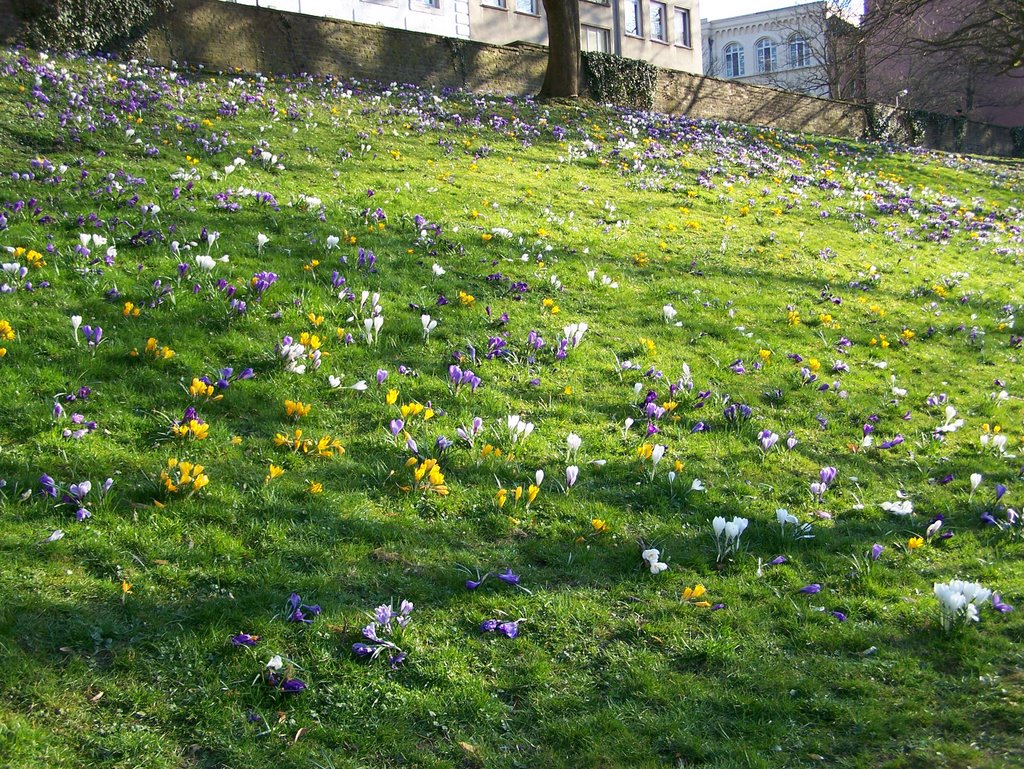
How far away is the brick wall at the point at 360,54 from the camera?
55.4 feet

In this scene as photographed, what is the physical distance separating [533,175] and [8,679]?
1183cm

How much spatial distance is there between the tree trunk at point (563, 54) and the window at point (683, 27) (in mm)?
36005

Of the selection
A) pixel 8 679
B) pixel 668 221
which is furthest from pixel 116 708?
pixel 668 221

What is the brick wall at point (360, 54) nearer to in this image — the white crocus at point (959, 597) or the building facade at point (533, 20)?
the building facade at point (533, 20)

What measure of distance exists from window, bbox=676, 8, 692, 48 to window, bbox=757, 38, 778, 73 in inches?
1027

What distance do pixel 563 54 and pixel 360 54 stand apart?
18.6ft

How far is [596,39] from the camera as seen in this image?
160ft

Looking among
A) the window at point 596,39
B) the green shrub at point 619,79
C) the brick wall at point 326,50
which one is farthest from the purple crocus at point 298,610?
the window at point 596,39

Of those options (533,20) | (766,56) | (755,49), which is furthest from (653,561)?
(755,49)

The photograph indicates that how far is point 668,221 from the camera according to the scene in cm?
1227

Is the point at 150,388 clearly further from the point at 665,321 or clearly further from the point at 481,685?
the point at 665,321

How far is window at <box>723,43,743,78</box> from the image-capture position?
78.4m

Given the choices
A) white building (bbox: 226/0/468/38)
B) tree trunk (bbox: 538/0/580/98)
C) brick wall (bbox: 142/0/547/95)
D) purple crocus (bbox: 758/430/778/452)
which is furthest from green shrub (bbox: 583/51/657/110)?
purple crocus (bbox: 758/430/778/452)

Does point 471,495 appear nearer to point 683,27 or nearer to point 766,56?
point 683,27
